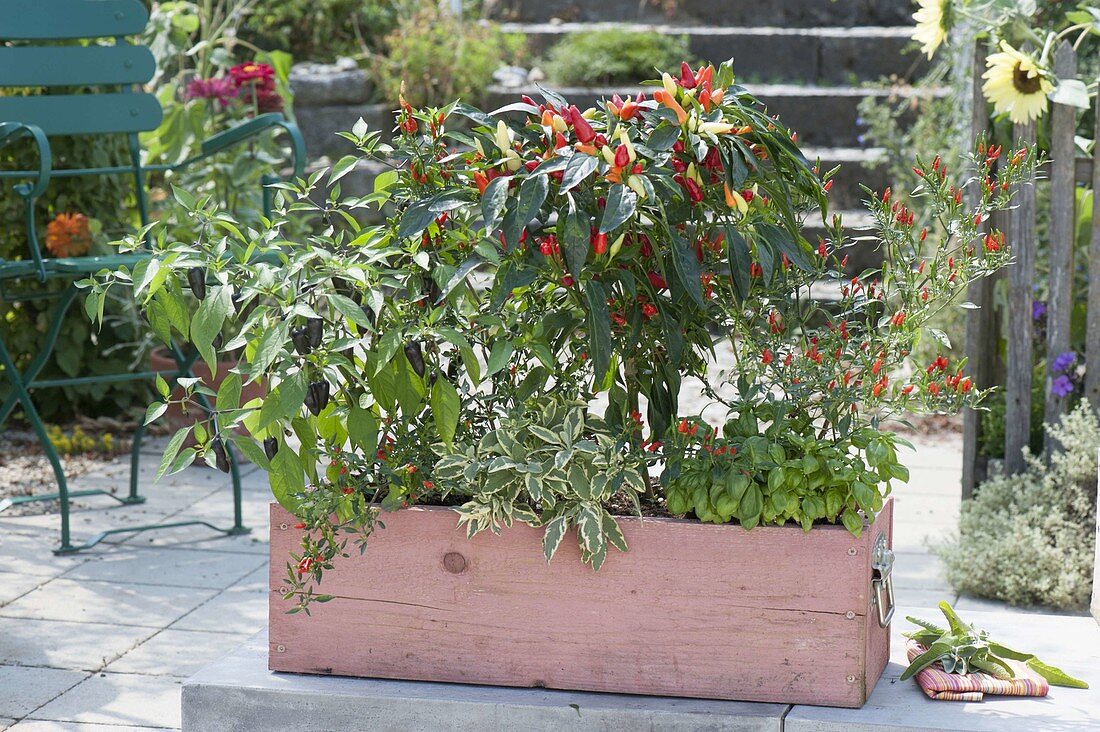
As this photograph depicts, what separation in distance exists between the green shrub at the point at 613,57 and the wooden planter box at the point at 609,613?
4808 mm

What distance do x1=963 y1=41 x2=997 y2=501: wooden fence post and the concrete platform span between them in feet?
4.77

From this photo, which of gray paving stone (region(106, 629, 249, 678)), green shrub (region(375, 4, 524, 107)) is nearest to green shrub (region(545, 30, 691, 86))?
green shrub (region(375, 4, 524, 107))

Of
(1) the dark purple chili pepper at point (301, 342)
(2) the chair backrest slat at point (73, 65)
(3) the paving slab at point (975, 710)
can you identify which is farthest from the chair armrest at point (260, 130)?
(3) the paving slab at point (975, 710)

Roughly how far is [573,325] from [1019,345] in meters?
1.87

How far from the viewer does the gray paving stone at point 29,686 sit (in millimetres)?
2496

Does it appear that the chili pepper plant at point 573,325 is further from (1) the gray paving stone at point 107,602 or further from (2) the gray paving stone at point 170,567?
(2) the gray paving stone at point 170,567

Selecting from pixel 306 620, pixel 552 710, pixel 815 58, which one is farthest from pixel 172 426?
pixel 815 58

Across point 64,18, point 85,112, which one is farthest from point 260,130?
point 64,18

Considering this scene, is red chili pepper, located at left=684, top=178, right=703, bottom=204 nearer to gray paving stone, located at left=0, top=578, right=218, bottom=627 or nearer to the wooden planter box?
the wooden planter box

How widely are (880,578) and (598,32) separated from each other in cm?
518

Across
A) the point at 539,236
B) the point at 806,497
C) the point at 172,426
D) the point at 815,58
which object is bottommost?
the point at 172,426

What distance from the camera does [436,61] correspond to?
6.29 m

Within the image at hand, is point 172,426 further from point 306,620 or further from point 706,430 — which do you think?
point 706,430

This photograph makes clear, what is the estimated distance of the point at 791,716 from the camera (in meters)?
1.77
